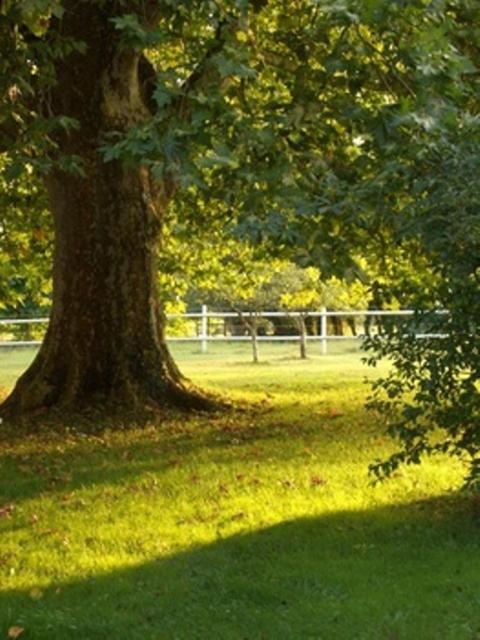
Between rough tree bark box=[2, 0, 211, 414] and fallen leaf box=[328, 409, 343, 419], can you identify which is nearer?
rough tree bark box=[2, 0, 211, 414]

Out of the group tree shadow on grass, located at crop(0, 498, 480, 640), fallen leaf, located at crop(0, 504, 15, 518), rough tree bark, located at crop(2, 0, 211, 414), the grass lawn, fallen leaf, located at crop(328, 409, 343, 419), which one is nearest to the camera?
tree shadow on grass, located at crop(0, 498, 480, 640)

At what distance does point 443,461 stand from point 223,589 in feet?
16.1

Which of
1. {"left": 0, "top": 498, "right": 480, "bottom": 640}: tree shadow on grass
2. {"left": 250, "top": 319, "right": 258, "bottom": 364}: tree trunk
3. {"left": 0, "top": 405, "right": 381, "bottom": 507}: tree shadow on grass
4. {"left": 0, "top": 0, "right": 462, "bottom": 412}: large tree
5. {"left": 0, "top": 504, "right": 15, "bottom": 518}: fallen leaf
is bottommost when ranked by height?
{"left": 0, "top": 498, "right": 480, "bottom": 640}: tree shadow on grass

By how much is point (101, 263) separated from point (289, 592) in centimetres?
888

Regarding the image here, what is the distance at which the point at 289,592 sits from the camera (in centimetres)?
658

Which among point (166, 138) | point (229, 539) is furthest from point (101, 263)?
point (166, 138)

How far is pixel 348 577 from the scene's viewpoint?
6859 mm

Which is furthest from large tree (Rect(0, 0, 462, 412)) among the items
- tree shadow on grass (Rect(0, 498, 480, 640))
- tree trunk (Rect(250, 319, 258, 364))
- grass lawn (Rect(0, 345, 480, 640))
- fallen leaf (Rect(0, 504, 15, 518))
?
tree trunk (Rect(250, 319, 258, 364))

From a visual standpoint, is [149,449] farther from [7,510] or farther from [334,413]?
[334,413]

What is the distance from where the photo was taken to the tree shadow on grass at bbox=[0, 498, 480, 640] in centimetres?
592

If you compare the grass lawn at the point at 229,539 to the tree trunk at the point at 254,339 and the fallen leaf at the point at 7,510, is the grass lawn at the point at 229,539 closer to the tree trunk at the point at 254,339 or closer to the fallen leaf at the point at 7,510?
the fallen leaf at the point at 7,510

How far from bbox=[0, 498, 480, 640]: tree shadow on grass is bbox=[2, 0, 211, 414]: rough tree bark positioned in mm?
6921

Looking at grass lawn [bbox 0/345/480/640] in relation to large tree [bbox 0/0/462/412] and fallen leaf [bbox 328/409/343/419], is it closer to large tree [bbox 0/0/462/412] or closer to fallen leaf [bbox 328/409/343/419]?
large tree [bbox 0/0/462/412]

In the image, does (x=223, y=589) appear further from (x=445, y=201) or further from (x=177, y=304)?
(x=177, y=304)
